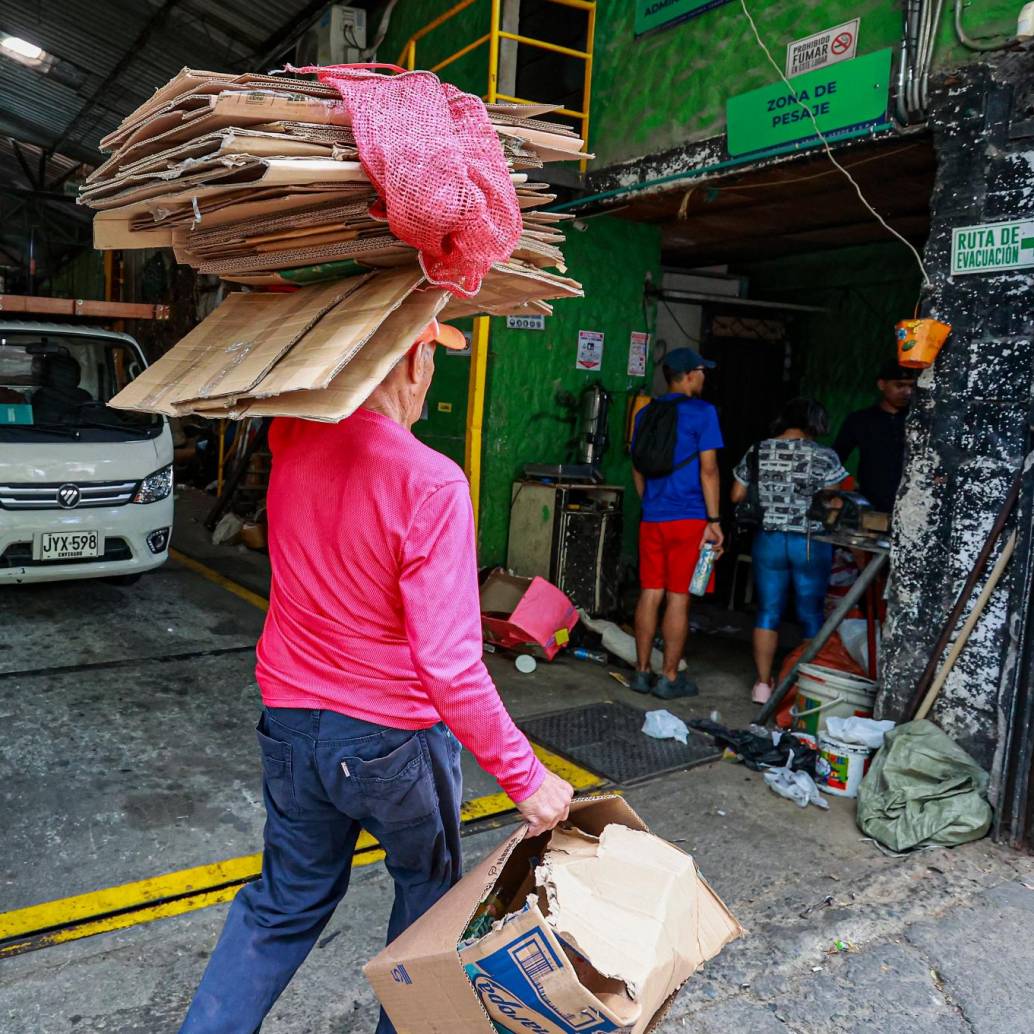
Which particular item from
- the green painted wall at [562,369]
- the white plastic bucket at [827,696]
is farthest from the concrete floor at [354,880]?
the green painted wall at [562,369]

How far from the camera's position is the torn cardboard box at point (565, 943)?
1.58 m

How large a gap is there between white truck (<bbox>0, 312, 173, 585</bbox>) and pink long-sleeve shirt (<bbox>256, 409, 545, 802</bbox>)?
15.2ft

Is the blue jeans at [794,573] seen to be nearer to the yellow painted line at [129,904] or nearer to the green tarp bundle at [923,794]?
the green tarp bundle at [923,794]

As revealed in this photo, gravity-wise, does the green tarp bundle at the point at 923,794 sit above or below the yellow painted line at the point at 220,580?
above

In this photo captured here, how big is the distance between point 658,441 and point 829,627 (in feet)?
4.90

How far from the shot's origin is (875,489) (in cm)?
576

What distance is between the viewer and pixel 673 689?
5.53 m

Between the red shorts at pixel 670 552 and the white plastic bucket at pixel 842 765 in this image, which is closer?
the white plastic bucket at pixel 842 765

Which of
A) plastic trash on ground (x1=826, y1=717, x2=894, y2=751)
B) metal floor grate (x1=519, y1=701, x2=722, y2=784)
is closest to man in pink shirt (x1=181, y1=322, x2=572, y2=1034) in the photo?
metal floor grate (x1=519, y1=701, x2=722, y2=784)

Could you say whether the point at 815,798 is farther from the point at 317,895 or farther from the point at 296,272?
the point at 296,272

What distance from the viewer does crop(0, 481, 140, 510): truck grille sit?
5.82 m

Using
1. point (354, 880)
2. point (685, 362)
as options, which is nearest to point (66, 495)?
point (354, 880)

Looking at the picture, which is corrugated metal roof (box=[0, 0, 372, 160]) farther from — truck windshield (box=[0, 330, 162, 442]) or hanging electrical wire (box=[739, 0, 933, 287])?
hanging electrical wire (box=[739, 0, 933, 287])

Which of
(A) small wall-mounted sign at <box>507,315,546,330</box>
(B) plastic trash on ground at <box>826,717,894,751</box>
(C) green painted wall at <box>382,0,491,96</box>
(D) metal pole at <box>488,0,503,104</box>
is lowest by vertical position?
(B) plastic trash on ground at <box>826,717,894,751</box>
